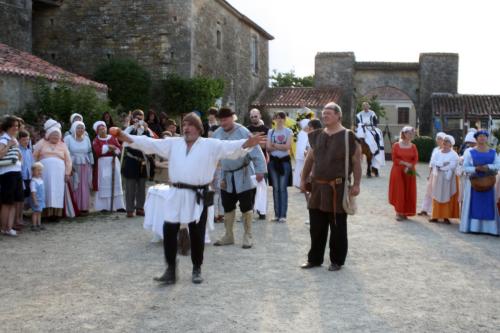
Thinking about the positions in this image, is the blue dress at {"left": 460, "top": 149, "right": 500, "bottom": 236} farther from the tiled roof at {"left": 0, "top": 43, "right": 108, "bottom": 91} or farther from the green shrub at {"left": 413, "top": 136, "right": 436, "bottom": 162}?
the green shrub at {"left": 413, "top": 136, "right": 436, "bottom": 162}

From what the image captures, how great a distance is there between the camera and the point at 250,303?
532cm

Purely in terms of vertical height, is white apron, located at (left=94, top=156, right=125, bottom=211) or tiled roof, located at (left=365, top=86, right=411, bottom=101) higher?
tiled roof, located at (left=365, top=86, right=411, bottom=101)

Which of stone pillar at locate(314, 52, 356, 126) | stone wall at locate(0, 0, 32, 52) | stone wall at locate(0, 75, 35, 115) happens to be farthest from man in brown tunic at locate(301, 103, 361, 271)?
stone pillar at locate(314, 52, 356, 126)

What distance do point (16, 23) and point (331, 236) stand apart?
17035 mm

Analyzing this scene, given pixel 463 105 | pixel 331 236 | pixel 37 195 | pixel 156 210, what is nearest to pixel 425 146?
pixel 463 105

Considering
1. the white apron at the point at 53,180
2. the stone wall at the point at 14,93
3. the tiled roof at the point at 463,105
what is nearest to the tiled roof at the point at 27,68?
the stone wall at the point at 14,93

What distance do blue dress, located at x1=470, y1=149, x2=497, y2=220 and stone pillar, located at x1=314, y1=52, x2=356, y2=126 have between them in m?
24.2

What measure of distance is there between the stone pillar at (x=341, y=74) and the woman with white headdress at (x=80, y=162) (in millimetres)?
24029

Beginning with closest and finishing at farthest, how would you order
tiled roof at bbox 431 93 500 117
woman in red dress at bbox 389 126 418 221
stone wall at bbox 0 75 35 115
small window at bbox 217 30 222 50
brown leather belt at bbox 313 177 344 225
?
brown leather belt at bbox 313 177 344 225 < woman in red dress at bbox 389 126 418 221 < stone wall at bbox 0 75 35 115 < small window at bbox 217 30 222 50 < tiled roof at bbox 431 93 500 117

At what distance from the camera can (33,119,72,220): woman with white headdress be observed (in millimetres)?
9711

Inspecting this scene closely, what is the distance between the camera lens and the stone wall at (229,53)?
2421cm

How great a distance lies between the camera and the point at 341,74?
33.6 meters

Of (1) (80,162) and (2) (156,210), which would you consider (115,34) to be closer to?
(1) (80,162)

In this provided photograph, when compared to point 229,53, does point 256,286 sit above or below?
below
